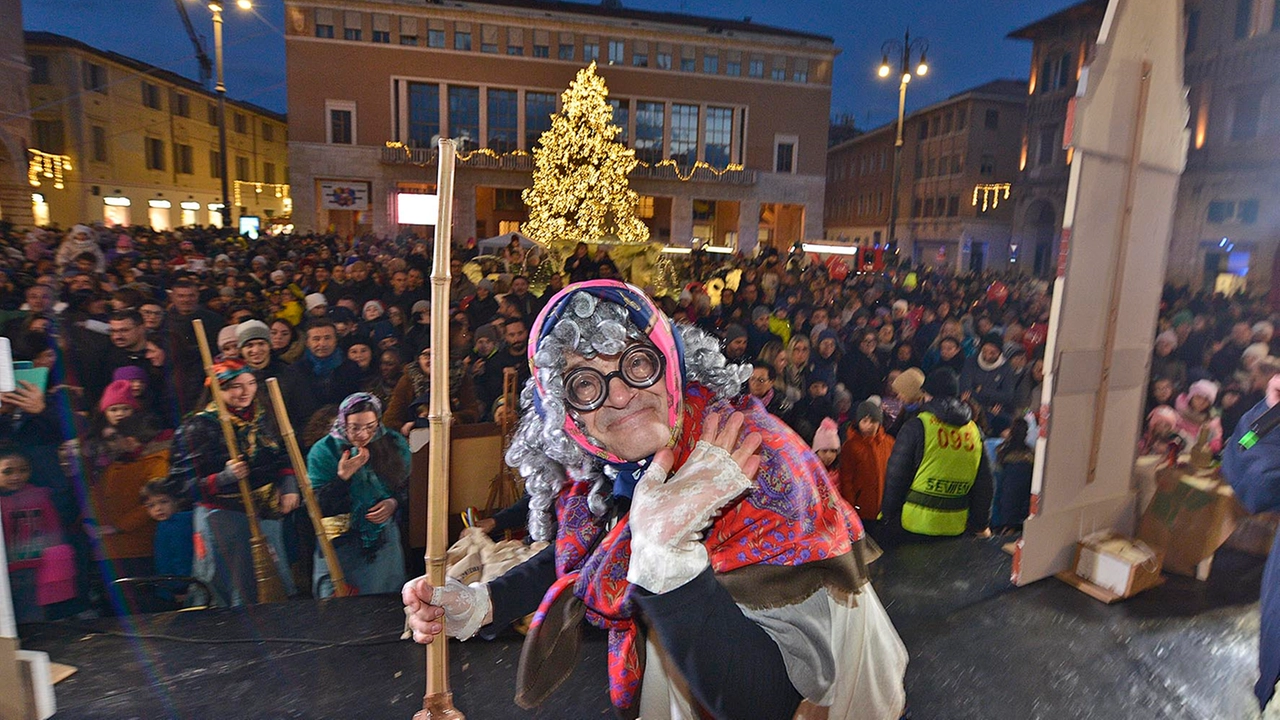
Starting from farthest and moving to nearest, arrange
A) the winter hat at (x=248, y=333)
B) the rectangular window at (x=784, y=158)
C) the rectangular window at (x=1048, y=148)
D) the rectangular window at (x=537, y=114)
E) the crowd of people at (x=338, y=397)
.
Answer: the rectangular window at (x=1048, y=148) < the rectangular window at (x=784, y=158) < the rectangular window at (x=537, y=114) < the winter hat at (x=248, y=333) < the crowd of people at (x=338, y=397)

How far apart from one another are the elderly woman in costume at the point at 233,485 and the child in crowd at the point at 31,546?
1.73 feet

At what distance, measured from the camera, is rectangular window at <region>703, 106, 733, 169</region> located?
929 cm

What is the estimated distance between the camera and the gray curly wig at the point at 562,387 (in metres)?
1.42

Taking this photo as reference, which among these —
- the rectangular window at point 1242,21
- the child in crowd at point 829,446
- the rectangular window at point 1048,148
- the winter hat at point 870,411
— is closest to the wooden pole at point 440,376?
the child in crowd at point 829,446

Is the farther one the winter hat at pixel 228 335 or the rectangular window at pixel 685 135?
the rectangular window at pixel 685 135

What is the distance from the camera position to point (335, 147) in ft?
30.3

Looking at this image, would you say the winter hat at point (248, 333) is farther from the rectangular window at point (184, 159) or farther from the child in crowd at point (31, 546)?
the rectangular window at point (184, 159)

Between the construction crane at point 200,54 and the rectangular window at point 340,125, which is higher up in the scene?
the construction crane at point 200,54

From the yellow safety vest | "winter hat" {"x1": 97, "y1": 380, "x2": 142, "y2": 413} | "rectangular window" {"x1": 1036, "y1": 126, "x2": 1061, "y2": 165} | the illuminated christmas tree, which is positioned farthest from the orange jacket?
"rectangular window" {"x1": 1036, "y1": 126, "x2": 1061, "y2": 165}

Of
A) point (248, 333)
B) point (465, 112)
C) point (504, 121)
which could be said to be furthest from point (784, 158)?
point (248, 333)

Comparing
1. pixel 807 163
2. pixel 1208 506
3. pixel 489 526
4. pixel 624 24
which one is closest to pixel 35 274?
pixel 489 526

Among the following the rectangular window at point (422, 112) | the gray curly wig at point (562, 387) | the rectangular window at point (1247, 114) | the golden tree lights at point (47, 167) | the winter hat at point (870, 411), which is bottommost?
the winter hat at point (870, 411)

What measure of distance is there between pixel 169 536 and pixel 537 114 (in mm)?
7049

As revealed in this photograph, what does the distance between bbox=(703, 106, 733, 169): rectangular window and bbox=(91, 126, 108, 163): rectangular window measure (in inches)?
281
